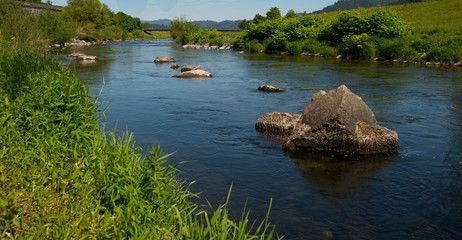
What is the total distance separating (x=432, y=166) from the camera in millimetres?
8797

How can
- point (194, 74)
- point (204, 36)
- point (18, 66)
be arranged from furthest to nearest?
point (204, 36) → point (194, 74) → point (18, 66)

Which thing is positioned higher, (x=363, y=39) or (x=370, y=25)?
(x=370, y=25)

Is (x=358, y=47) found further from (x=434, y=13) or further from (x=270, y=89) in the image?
(x=434, y=13)

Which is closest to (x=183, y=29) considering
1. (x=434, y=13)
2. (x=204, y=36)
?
(x=204, y=36)

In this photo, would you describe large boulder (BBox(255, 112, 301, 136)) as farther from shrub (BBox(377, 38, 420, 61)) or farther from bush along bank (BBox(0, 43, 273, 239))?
shrub (BBox(377, 38, 420, 61))

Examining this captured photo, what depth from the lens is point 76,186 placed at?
4.77m

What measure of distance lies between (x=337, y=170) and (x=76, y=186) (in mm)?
5694

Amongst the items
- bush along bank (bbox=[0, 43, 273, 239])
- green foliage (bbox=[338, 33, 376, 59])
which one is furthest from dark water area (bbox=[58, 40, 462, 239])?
green foliage (bbox=[338, 33, 376, 59])

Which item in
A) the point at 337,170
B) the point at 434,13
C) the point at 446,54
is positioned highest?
the point at 434,13

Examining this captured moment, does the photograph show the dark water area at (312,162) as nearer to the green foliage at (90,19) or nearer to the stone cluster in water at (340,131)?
the stone cluster in water at (340,131)

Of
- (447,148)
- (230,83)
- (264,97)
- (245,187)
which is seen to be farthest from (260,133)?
(230,83)

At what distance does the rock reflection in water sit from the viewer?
767cm

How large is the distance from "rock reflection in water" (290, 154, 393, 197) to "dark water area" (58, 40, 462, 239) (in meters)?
0.02

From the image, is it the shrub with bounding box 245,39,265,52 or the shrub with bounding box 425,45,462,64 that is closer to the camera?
the shrub with bounding box 425,45,462,64
